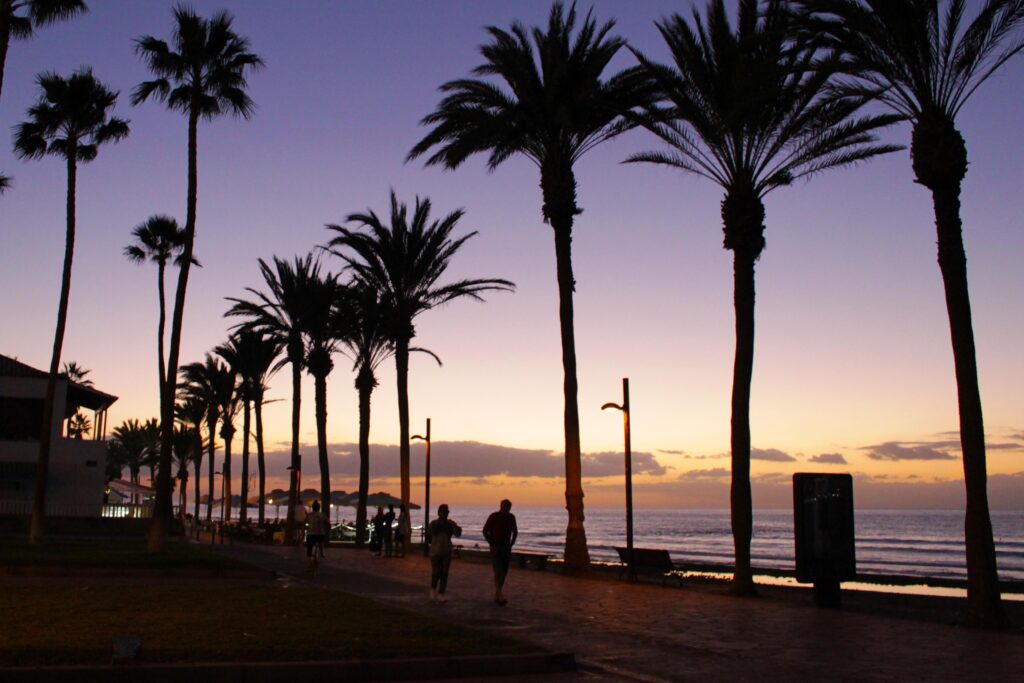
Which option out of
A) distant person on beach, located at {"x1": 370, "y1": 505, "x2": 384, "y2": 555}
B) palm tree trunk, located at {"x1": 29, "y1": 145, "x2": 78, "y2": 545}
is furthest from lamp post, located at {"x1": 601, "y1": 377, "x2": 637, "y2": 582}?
palm tree trunk, located at {"x1": 29, "y1": 145, "x2": 78, "y2": 545}

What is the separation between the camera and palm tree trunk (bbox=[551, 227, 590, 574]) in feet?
87.1

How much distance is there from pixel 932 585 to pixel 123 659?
29389 millimetres

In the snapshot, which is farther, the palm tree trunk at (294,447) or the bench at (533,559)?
the palm tree trunk at (294,447)

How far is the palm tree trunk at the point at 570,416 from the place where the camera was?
26562mm

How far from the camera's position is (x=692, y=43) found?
Answer: 22.1 m

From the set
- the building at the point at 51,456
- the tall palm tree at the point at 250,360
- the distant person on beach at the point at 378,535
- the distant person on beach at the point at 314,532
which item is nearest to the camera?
the distant person on beach at the point at 314,532

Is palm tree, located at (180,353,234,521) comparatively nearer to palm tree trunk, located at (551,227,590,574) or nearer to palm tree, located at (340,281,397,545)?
palm tree, located at (340,281,397,545)

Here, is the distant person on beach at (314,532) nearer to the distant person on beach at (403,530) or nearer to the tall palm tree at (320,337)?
the distant person on beach at (403,530)

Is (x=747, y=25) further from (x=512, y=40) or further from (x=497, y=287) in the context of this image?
(x=497, y=287)

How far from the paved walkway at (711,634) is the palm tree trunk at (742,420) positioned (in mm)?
846

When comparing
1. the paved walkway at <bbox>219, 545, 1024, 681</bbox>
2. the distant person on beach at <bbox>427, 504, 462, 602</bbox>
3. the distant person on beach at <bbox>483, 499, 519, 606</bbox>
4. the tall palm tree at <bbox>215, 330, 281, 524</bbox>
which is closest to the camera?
the paved walkway at <bbox>219, 545, 1024, 681</bbox>

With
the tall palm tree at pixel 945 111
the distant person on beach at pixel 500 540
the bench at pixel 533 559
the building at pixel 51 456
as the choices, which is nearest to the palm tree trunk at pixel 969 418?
the tall palm tree at pixel 945 111

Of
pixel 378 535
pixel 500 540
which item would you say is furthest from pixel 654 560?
pixel 378 535

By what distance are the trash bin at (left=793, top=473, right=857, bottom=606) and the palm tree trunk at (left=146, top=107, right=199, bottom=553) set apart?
57.5ft
